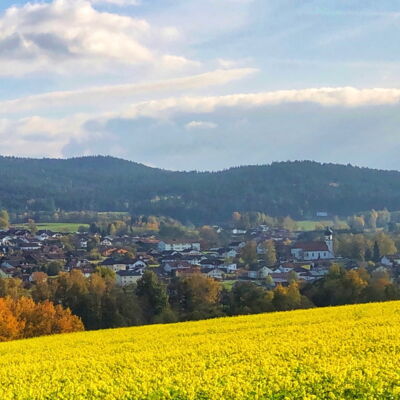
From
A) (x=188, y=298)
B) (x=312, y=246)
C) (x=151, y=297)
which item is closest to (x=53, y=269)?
(x=188, y=298)

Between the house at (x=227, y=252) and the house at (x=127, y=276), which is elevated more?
the house at (x=227, y=252)

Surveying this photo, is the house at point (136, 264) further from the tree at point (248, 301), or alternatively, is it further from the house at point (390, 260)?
the tree at point (248, 301)

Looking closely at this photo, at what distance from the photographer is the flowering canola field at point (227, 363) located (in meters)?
12.9

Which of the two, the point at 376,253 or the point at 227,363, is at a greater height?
the point at 227,363

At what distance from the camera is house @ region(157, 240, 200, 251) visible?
17300cm

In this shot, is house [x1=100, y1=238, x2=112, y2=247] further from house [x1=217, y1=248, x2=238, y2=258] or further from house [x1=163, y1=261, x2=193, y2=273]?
house [x1=163, y1=261, x2=193, y2=273]

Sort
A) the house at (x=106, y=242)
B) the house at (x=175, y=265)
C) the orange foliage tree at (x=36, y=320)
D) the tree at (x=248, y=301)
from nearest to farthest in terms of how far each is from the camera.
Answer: the orange foliage tree at (x=36, y=320), the tree at (x=248, y=301), the house at (x=175, y=265), the house at (x=106, y=242)

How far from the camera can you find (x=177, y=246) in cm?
17412

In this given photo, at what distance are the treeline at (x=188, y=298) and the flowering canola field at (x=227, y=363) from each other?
22772 mm

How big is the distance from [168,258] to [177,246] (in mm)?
32385

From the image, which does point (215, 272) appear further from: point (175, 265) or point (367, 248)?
point (367, 248)

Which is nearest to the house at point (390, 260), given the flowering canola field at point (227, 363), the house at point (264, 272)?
the house at point (264, 272)

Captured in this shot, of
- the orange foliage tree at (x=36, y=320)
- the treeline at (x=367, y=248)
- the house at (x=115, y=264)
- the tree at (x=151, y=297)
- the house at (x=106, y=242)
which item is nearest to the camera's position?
the orange foliage tree at (x=36, y=320)

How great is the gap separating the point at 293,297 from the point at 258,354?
34.8 m
